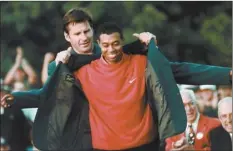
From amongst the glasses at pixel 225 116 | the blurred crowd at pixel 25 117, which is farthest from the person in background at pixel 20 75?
the glasses at pixel 225 116

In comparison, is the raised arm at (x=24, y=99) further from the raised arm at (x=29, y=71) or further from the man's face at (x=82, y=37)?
the raised arm at (x=29, y=71)

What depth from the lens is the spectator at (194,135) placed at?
8422 millimetres

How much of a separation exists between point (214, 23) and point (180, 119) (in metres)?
8.84

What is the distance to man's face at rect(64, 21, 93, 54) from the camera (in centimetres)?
645

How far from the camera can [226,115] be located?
9.16 m

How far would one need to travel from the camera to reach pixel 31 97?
663 cm

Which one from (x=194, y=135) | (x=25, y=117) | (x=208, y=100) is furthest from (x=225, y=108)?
(x=25, y=117)

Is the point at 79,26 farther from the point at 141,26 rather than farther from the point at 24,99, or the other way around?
the point at 141,26

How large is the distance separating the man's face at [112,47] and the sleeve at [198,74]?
0.34 m

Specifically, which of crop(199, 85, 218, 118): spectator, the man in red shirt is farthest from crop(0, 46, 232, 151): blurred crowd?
the man in red shirt

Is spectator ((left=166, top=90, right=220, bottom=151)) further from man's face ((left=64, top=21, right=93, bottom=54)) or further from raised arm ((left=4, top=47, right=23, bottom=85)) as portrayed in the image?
raised arm ((left=4, top=47, right=23, bottom=85))

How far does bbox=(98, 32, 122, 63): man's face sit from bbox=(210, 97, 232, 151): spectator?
2669 mm

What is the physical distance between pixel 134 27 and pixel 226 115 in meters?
5.22

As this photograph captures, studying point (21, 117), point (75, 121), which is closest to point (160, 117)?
point (75, 121)
